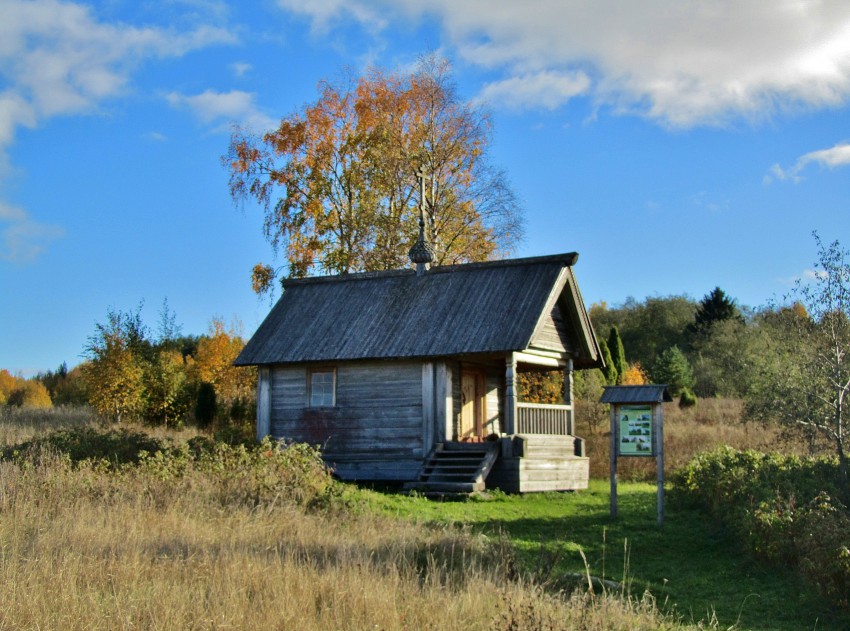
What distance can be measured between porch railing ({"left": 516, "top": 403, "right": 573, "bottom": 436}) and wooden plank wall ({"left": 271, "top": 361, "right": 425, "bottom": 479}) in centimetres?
242

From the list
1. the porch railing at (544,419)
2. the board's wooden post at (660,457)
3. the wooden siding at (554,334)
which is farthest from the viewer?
the wooden siding at (554,334)

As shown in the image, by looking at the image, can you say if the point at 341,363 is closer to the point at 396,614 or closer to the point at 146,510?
the point at 146,510

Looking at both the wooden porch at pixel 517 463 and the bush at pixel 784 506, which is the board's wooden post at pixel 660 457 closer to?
the bush at pixel 784 506

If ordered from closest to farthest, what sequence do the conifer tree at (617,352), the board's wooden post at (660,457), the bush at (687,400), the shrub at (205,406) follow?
the board's wooden post at (660,457), the shrub at (205,406), the bush at (687,400), the conifer tree at (617,352)

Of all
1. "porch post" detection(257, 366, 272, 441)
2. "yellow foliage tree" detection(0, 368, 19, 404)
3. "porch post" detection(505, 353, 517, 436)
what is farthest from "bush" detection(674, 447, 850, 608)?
"yellow foliage tree" detection(0, 368, 19, 404)

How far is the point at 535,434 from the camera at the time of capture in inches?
878

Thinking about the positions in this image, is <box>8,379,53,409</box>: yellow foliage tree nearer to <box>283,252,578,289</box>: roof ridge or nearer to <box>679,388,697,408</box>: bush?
<box>283,252,578,289</box>: roof ridge

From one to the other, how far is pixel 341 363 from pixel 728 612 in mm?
14055

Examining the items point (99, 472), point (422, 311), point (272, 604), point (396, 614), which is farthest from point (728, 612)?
point (422, 311)

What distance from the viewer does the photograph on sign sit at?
16844mm

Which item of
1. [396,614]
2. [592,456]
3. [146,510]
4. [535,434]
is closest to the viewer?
[396,614]

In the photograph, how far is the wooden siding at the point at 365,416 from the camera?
2231 cm

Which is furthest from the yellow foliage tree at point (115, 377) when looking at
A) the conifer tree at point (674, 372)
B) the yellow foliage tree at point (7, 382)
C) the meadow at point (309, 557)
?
the yellow foliage tree at point (7, 382)

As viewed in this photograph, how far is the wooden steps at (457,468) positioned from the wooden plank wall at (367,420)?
2.20 feet
